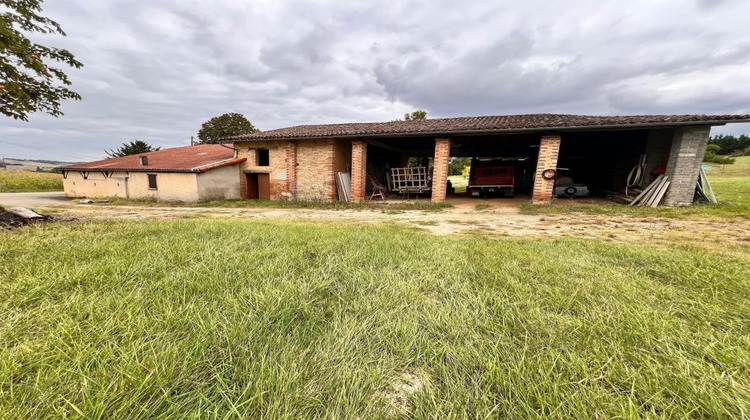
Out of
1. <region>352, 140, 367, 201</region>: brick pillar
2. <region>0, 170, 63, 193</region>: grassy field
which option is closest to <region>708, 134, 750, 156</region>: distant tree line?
<region>352, 140, 367, 201</region>: brick pillar

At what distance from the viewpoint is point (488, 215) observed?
848 cm

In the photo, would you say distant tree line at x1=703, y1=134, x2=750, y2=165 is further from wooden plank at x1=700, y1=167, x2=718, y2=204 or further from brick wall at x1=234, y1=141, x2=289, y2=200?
brick wall at x1=234, y1=141, x2=289, y2=200

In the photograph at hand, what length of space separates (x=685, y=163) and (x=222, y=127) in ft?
138

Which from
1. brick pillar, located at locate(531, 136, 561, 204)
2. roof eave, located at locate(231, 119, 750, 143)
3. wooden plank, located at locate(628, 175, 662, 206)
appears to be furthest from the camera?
brick pillar, located at locate(531, 136, 561, 204)

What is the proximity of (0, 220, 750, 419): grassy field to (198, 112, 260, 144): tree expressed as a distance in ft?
122

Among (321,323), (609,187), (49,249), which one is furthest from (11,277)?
(609,187)

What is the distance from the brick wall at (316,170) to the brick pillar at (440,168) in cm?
496

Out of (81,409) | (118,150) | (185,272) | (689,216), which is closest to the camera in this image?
(81,409)

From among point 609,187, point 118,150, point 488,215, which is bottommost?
point 488,215

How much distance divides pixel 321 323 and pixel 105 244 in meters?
3.60

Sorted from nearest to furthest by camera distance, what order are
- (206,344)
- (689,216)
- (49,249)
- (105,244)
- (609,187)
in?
(206,344)
(49,249)
(105,244)
(689,216)
(609,187)

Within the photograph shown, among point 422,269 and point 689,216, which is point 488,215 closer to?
A: point 689,216

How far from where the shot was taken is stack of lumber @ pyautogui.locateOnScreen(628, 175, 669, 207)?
9.16 meters

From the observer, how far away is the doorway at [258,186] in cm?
1463
